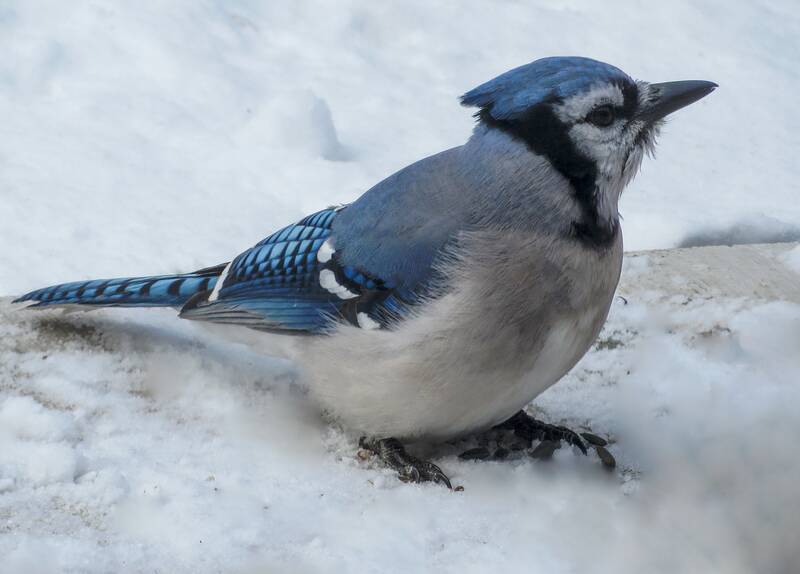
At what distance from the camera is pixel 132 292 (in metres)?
2.99

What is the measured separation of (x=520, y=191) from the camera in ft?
8.34

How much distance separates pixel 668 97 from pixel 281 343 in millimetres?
1071

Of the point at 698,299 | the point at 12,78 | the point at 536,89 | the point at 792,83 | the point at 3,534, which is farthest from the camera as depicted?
the point at 792,83

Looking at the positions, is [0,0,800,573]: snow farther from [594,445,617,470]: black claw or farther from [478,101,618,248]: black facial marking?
[478,101,618,248]: black facial marking

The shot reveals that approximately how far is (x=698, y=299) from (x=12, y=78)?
2878 millimetres

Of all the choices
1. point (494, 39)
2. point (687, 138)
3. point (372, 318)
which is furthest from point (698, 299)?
point (494, 39)

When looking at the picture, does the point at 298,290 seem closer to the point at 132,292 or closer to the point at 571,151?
the point at 132,292

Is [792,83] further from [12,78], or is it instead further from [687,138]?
[12,78]

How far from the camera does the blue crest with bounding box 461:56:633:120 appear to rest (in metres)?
2.48

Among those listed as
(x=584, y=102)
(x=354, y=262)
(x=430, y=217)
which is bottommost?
(x=354, y=262)

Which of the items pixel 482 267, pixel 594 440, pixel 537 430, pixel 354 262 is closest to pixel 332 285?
pixel 354 262

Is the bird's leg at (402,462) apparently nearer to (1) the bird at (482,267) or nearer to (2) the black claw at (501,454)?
(1) the bird at (482,267)

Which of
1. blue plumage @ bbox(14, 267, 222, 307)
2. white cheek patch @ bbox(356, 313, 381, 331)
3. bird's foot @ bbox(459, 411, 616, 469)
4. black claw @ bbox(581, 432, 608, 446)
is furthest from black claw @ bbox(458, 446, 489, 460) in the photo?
blue plumage @ bbox(14, 267, 222, 307)

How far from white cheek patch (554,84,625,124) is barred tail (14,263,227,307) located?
3.33 ft
